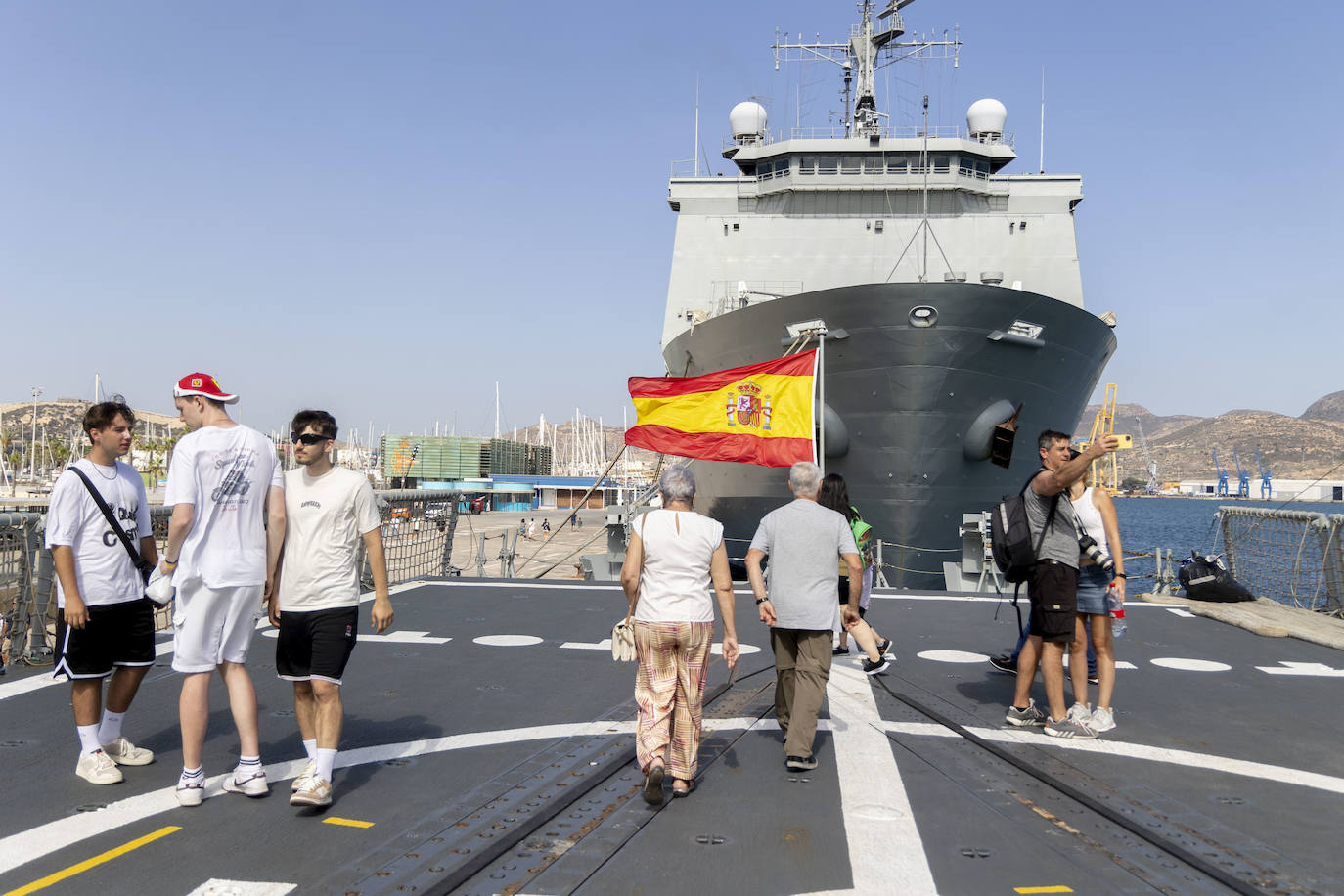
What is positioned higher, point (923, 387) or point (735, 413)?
point (923, 387)

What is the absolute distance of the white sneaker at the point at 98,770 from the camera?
4.14 meters

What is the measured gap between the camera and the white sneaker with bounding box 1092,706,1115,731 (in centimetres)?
533

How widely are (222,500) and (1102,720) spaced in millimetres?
4926

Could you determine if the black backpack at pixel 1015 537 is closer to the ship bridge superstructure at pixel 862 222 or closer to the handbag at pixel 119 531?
the handbag at pixel 119 531

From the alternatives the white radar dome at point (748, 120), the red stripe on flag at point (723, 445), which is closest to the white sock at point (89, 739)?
the red stripe on flag at point (723, 445)

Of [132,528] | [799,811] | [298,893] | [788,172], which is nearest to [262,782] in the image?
[298,893]

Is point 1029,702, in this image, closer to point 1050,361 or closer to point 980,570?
point 980,570

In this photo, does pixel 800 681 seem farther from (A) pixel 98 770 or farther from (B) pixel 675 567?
(A) pixel 98 770

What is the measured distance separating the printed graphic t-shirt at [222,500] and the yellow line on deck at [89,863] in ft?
3.23

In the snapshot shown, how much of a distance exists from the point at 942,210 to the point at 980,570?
34.4 feet

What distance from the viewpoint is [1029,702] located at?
18.2 ft

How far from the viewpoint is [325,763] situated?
3.88m

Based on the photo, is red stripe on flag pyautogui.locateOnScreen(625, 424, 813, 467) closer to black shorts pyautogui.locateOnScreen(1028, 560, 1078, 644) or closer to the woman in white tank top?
the woman in white tank top

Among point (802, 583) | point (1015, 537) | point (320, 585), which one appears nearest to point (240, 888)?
point (320, 585)
